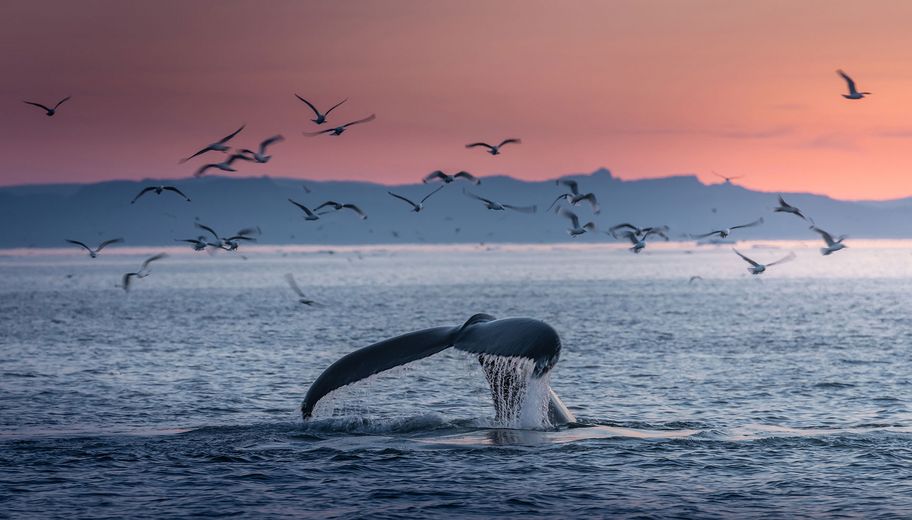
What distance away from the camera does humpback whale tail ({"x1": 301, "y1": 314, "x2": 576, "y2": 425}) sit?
12539 mm

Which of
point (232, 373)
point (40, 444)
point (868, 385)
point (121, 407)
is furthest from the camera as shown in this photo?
point (232, 373)

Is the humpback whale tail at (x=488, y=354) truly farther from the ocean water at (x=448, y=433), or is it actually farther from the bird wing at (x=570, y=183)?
the bird wing at (x=570, y=183)

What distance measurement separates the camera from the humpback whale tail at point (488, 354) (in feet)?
41.1

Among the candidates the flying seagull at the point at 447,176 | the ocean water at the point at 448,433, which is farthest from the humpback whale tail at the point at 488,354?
the flying seagull at the point at 447,176

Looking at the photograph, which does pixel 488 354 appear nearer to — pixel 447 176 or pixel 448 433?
pixel 448 433

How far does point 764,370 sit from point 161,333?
27778mm

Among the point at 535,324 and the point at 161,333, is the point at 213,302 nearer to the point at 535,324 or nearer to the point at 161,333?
the point at 161,333

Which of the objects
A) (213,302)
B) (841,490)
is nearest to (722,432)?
(841,490)

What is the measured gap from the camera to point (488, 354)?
13141mm

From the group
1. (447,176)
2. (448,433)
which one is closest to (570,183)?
(447,176)

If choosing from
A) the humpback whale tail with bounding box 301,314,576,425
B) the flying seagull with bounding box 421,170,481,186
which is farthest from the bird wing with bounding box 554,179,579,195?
the humpback whale tail with bounding box 301,314,576,425

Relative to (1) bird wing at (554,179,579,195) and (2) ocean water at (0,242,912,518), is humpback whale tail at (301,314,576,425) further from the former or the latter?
(1) bird wing at (554,179,579,195)

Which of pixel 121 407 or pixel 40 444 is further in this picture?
pixel 121 407

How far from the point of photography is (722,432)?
62.2ft
